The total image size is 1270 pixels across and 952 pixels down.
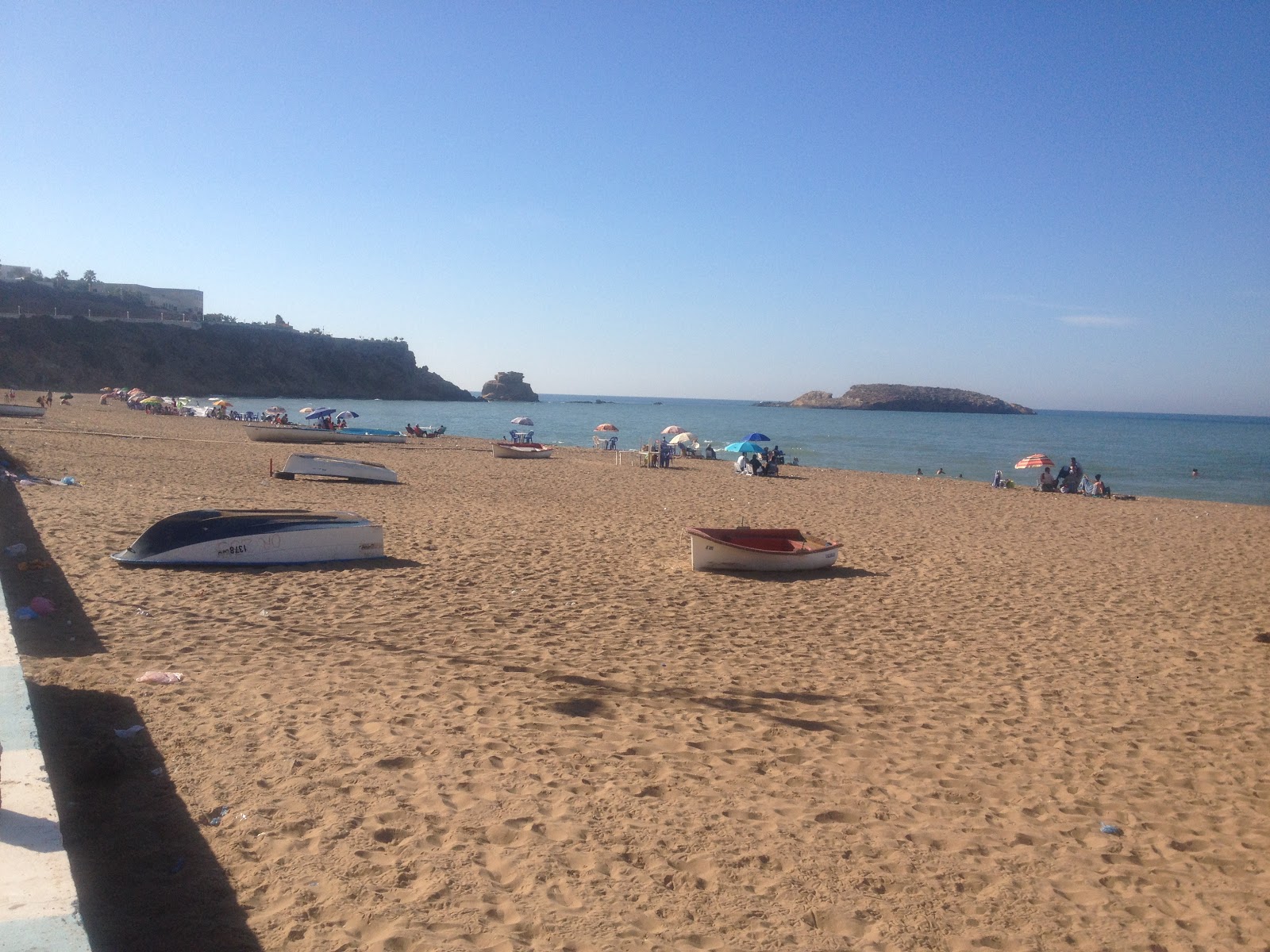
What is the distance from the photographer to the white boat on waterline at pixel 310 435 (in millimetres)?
34062

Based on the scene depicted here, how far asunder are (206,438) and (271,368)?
8597cm

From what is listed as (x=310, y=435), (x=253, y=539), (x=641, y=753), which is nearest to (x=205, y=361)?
(x=310, y=435)

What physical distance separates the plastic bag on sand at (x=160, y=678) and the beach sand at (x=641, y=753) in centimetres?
9

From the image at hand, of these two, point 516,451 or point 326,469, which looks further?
point 516,451

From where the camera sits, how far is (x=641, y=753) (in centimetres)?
547

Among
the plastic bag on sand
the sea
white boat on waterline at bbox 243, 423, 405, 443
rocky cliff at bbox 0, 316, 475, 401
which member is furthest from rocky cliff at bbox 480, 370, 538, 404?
the plastic bag on sand

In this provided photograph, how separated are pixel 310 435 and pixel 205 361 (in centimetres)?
7599

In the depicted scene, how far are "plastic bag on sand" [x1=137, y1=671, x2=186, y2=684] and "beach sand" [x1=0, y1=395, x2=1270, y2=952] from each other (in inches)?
3.4

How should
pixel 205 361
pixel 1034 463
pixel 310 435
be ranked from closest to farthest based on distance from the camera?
pixel 1034 463, pixel 310 435, pixel 205 361

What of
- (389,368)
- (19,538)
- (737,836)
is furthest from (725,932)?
(389,368)

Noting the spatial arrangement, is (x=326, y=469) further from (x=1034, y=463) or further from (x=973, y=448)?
(x=973, y=448)

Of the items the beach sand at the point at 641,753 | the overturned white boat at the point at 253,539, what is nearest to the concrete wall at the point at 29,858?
the beach sand at the point at 641,753

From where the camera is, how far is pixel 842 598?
1070 cm

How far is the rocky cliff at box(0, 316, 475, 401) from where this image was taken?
264 feet
